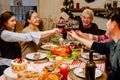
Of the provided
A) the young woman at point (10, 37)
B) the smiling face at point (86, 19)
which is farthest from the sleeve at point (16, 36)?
the smiling face at point (86, 19)

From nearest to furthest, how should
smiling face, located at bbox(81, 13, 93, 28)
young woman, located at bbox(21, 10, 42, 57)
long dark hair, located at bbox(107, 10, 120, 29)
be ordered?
long dark hair, located at bbox(107, 10, 120, 29), young woman, located at bbox(21, 10, 42, 57), smiling face, located at bbox(81, 13, 93, 28)

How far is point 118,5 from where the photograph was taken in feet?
14.2

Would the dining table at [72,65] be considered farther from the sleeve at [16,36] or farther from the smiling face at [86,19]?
the smiling face at [86,19]

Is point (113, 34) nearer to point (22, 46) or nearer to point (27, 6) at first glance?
point (22, 46)

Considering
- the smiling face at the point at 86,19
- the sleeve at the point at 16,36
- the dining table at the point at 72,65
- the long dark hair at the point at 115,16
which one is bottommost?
the dining table at the point at 72,65

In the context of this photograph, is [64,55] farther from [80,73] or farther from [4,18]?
[4,18]

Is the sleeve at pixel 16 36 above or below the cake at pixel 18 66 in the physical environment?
above

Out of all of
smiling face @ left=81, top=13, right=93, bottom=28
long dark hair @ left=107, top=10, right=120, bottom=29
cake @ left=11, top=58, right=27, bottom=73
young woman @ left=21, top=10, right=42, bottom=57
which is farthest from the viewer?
smiling face @ left=81, top=13, right=93, bottom=28

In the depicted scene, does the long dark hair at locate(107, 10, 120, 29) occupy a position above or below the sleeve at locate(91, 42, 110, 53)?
above

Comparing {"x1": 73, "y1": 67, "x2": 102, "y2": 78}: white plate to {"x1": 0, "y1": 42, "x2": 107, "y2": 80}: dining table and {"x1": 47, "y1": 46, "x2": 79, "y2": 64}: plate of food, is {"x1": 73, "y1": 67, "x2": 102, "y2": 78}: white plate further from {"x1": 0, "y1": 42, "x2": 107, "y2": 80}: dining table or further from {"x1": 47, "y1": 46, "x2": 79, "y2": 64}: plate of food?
{"x1": 47, "y1": 46, "x2": 79, "y2": 64}: plate of food

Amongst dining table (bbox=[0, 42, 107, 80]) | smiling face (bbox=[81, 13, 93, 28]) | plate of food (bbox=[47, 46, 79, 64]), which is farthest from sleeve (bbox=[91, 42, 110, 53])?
smiling face (bbox=[81, 13, 93, 28])

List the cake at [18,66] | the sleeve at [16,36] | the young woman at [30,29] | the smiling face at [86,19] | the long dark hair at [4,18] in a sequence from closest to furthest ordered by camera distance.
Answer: the cake at [18,66]
the sleeve at [16,36]
the long dark hair at [4,18]
the young woman at [30,29]
the smiling face at [86,19]

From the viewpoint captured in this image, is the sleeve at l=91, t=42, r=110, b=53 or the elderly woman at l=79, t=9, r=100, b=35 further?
the elderly woman at l=79, t=9, r=100, b=35

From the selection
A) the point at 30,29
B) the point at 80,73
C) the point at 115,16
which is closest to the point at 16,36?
the point at 30,29
